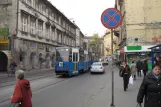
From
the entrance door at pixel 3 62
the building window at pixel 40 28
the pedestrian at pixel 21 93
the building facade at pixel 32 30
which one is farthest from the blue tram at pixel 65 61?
the building window at pixel 40 28

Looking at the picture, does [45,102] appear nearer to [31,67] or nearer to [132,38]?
[31,67]

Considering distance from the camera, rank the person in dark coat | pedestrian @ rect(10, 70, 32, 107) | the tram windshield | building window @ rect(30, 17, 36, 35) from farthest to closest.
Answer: building window @ rect(30, 17, 36, 35) < the tram windshield < pedestrian @ rect(10, 70, 32, 107) < the person in dark coat

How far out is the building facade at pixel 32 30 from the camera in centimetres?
3647

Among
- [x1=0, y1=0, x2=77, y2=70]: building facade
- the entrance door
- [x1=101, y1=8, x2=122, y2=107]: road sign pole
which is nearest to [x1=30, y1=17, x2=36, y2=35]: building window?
[x1=0, y1=0, x2=77, y2=70]: building facade

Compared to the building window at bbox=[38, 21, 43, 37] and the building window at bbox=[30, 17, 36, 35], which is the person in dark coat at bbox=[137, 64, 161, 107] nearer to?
the building window at bbox=[30, 17, 36, 35]

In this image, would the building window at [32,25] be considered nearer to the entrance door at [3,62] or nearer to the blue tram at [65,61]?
the entrance door at [3,62]

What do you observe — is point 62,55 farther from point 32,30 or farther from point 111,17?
point 32,30

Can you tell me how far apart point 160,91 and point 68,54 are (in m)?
21.0

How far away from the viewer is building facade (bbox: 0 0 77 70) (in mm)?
36469

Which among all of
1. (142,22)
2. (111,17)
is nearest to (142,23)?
(142,22)

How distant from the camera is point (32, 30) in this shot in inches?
1676

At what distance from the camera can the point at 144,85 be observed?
5.57 metres

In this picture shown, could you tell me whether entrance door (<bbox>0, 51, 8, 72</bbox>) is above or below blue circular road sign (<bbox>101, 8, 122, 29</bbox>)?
below

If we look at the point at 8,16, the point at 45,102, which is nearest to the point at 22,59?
the point at 8,16
